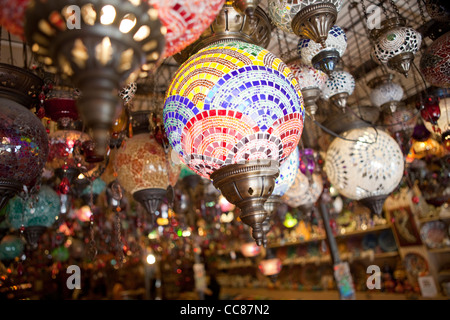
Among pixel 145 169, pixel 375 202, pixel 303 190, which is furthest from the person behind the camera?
pixel 303 190

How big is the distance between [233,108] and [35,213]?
1.39 m

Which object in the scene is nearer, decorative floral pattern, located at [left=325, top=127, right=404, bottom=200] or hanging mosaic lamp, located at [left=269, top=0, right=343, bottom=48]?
hanging mosaic lamp, located at [left=269, top=0, right=343, bottom=48]

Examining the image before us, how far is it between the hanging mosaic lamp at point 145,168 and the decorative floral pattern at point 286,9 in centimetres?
71

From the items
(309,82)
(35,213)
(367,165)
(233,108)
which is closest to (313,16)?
(233,108)

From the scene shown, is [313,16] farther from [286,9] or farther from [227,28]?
[227,28]

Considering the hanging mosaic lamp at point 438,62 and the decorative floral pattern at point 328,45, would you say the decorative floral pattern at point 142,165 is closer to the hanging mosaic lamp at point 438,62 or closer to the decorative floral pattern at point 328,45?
the decorative floral pattern at point 328,45

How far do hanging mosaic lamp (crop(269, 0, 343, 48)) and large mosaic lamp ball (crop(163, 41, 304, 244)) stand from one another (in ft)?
0.47

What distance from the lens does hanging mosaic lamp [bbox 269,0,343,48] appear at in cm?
82

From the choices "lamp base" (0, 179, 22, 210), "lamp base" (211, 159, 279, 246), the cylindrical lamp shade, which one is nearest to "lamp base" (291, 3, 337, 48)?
"lamp base" (211, 159, 279, 246)

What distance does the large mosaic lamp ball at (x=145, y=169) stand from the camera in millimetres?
1379

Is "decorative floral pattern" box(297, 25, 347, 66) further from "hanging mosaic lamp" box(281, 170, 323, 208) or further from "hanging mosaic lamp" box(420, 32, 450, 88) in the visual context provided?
A: "hanging mosaic lamp" box(281, 170, 323, 208)

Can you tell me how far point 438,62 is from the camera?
1.22 meters
